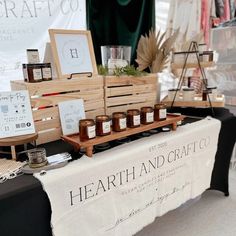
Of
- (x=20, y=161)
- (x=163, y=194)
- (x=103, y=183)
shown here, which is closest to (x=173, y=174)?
(x=163, y=194)

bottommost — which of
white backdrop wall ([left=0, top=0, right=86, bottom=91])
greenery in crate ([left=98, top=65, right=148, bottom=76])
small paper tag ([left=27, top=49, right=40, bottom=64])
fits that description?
greenery in crate ([left=98, top=65, right=148, bottom=76])

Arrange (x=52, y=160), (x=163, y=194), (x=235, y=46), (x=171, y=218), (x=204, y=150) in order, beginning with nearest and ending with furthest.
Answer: (x=52, y=160) < (x=163, y=194) < (x=204, y=150) < (x=171, y=218) < (x=235, y=46)

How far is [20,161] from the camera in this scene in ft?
3.80

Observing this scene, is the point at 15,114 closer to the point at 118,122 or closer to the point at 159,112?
the point at 118,122

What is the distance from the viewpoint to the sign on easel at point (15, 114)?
1.16 metres

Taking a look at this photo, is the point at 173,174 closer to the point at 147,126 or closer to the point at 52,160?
the point at 147,126

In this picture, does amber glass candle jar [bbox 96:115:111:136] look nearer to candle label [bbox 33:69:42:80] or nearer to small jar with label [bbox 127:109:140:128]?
small jar with label [bbox 127:109:140:128]

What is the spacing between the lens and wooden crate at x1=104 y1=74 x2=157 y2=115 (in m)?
1.55

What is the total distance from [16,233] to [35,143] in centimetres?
48

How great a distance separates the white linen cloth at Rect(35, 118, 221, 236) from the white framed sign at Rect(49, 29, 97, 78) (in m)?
0.50

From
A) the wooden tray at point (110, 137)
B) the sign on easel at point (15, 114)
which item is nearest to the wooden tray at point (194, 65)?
the wooden tray at point (110, 137)

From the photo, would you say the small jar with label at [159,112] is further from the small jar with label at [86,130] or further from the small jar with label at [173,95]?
the small jar with label at [173,95]

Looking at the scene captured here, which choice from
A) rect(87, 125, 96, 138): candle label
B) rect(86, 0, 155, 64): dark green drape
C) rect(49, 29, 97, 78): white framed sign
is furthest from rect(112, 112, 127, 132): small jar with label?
rect(86, 0, 155, 64): dark green drape

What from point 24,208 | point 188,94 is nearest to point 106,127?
point 24,208
